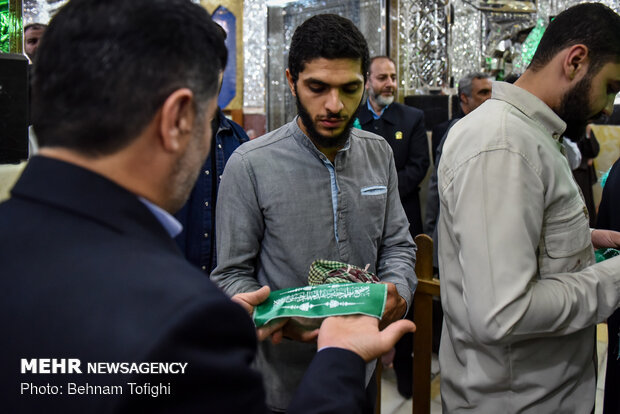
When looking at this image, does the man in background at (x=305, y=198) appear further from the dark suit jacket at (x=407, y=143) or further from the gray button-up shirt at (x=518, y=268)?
the dark suit jacket at (x=407, y=143)

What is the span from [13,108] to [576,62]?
64.5 inches

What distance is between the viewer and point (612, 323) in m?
1.77

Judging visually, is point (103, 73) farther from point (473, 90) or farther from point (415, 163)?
point (473, 90)

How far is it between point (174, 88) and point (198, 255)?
154 centimetres

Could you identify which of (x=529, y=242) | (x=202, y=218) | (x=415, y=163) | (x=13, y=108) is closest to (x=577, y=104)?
(x=529, y=242)

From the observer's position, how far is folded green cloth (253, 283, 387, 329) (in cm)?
106

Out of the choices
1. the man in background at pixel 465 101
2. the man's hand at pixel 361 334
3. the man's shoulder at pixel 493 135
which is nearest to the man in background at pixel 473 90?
the man in background at pixel 465 101

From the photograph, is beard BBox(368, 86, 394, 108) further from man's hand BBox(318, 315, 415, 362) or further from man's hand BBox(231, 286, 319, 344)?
man's hand BBox(318, 315, 415, 362)

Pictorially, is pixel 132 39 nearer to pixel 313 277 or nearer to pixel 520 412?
pixel 313 277

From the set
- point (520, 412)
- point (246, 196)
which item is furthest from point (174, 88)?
point (520, 412)

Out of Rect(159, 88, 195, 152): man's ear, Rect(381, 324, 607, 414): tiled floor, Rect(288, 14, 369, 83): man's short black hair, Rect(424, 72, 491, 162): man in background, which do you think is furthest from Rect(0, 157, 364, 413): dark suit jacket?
Rect(424, 72, 491, 162): man in background

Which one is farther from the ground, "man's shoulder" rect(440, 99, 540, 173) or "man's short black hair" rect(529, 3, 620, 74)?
"man's short black hair" rect(529, 3, 620, 74)

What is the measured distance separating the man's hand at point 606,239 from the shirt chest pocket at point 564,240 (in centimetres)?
46

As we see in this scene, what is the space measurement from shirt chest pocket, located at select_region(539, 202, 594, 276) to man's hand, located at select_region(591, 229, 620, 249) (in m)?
0.46
